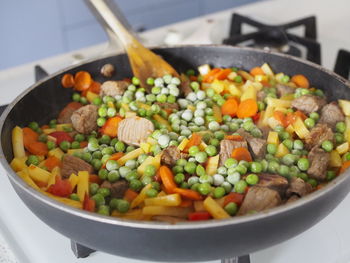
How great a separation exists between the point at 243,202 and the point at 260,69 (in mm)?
733

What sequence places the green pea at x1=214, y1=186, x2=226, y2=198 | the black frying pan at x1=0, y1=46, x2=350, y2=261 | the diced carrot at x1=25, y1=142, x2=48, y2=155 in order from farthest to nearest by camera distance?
the diced carrot at x1=25, y1=142, x2=48, y2=155 < the green pea at x1=214, y1=186, x2=226, y2=198 < the black frying pan at x1=0, y1=46, x2=350, y2=261

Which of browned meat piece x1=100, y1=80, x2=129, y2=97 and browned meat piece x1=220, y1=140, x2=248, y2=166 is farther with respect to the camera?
browned meat piece x1=100, y1=80, x2=129, y2=97

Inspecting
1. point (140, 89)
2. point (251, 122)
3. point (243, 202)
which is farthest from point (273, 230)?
point (140, 89)

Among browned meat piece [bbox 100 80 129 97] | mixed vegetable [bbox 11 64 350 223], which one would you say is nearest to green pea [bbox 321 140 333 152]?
mixed vegetable [bbox 11 64 350 223]

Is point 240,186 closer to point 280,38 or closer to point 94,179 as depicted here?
point 94,179

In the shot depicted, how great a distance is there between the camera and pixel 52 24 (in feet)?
8.29

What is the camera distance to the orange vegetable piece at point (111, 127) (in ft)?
5.03

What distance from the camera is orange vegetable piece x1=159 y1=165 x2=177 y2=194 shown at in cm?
121

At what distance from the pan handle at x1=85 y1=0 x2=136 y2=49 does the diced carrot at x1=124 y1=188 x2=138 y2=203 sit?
0.66m

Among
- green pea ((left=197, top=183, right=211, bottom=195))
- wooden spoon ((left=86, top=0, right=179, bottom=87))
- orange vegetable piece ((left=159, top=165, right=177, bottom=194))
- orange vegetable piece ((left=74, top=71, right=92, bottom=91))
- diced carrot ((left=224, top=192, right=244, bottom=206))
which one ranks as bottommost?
diced carrot ((left=224, top=192, right=244, bottom=206))

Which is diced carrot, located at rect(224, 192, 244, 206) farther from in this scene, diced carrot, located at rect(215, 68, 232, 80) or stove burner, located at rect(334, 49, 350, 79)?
stove burner, located at rect(334, 49, 350, 79)

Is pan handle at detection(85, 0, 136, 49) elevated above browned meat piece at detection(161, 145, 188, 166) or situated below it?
above

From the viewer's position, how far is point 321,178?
131 centimetres

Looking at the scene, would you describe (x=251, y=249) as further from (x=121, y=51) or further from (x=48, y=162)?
(x=121, y=51)
